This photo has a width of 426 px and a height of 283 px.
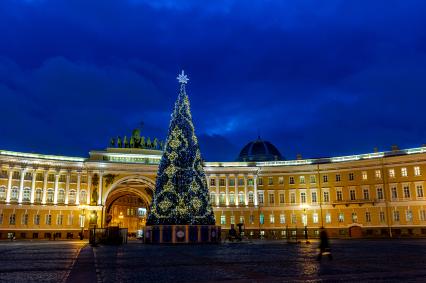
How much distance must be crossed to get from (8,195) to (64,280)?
65874 mm

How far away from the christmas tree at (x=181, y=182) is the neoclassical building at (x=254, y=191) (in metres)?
28.0

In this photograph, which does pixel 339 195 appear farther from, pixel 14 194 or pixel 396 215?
pixel 14 194

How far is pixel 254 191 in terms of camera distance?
87.2 meters

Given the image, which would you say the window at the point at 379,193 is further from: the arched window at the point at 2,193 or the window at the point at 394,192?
the arched window at the point at 2,193

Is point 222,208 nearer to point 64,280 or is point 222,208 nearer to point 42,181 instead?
point 42,181

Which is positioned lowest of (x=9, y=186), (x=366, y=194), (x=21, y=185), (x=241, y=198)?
(x=366, y=194)

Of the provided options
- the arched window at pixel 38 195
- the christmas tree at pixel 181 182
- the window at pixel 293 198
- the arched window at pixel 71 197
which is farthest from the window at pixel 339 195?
the arched window at pixel 38 195

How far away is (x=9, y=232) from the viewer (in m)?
71.9

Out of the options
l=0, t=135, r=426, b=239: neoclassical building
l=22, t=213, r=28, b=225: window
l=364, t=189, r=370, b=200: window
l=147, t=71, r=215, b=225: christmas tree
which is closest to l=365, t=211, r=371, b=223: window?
l=0, t=135, r=426, b=239: neoclassical building

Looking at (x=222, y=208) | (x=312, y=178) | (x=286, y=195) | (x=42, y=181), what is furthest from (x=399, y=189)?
(x=42, y=181)

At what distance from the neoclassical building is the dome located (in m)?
8.09

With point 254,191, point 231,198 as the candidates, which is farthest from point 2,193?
point 254,191

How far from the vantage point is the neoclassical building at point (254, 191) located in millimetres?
72500

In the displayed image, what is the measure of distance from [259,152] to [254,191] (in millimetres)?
14062
